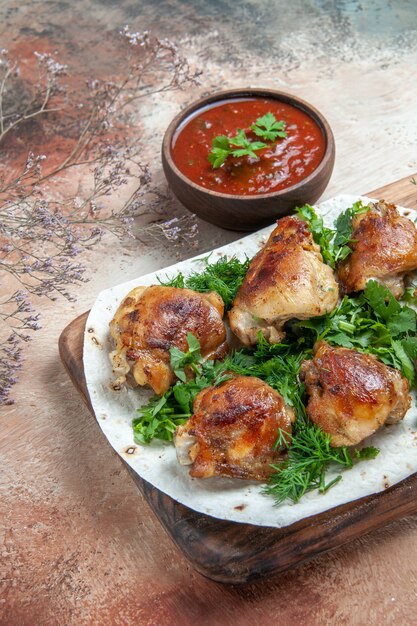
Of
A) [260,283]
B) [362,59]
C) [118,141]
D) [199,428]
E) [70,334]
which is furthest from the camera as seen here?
[362,59]

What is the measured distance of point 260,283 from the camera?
412cm

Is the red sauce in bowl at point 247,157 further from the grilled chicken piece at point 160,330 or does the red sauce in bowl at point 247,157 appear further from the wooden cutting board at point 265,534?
the wooden cutting board at point 265,534

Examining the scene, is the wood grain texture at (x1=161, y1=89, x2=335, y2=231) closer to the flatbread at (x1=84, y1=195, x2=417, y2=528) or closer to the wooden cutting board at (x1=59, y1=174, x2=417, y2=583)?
the flatbread at (x1=84, y1=195, x2=417, y2=528)

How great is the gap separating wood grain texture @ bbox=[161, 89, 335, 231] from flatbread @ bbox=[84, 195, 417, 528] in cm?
129

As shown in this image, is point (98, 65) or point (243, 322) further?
point (98, 65)

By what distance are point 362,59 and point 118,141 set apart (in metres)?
2.46

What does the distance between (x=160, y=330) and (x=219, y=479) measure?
0.87 metres

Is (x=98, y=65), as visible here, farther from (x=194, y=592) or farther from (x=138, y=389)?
(x=194, y=592)

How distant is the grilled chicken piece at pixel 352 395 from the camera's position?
361 centimetres

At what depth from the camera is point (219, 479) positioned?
3.72m

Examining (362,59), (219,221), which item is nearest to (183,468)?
(219,221)

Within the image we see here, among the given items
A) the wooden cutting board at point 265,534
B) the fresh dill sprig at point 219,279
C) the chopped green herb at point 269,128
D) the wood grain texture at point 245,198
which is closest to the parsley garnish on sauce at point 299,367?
the fresh dill sprig at point 219,279

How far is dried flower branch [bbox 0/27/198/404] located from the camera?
4.91 m

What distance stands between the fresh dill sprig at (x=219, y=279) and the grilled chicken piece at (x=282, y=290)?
0.64ft
